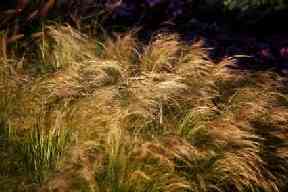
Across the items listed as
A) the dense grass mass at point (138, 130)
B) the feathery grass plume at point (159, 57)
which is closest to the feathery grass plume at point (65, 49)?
the dense grass mass at point (138, 130)

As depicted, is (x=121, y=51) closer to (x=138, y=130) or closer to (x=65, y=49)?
(x=65, y=49)

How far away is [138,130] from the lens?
14.1 ft

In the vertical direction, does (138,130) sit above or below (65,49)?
below

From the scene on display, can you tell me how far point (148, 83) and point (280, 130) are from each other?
103 cm

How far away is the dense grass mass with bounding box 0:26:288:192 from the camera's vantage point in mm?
4035

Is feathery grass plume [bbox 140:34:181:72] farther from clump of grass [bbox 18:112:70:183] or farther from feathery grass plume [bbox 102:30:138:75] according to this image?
clump of grass [bbox 18:112:70:183]

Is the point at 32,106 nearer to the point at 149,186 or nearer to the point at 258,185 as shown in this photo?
the point at 149,186

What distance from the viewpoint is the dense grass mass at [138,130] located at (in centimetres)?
404

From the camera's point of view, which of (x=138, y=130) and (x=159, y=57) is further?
(x=159, y=57)

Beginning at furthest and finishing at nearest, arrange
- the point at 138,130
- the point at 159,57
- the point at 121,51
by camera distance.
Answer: the point at 121,51
the point at 159,57
the point at 138,130

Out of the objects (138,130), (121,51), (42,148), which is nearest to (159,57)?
(121,51)

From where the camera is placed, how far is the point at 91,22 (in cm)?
670

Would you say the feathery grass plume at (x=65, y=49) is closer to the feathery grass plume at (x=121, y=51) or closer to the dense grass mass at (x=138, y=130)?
the feathery grass plume at (x=121, y=51)

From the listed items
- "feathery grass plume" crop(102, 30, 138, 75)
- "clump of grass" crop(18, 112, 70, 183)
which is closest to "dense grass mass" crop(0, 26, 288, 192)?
"clump of grass" crop(18, 112, 70, 183)
